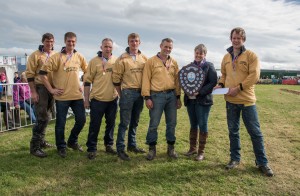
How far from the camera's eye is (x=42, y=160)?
5391mm

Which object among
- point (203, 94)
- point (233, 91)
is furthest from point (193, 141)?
point (233, 91)

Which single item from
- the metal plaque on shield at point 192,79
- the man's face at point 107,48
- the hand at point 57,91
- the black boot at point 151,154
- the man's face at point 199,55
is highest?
the man's face at point 107,48

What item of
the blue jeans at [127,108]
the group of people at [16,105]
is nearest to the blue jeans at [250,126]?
the blue jeans at [127,108]

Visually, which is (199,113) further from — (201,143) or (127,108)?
(127,108)

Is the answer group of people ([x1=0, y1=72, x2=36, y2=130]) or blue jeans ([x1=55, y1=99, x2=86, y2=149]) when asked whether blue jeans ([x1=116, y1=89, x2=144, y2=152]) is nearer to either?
blue jeans ([x1=55, y1=99, x2=86, y2=149])

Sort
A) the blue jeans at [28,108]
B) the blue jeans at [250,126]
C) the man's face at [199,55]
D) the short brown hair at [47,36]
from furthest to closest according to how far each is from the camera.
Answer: the blue jeans at [28,108] → the short brown hair at [47,36] → the man's face at [199,55] → the blue jeans at [250,126]

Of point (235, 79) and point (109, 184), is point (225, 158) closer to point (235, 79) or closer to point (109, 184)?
point (235, 79)

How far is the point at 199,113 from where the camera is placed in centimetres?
539

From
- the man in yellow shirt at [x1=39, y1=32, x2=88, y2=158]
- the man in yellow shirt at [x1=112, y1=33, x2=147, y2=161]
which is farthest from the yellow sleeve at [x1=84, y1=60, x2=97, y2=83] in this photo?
the man in yellow shirt at [x1=112, y1=33, x2=147, y2=161]

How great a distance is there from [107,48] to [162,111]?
1.59 meters

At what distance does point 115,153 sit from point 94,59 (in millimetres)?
1936

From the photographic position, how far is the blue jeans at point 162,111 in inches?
208

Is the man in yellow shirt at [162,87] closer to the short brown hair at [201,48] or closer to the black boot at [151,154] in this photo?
the black boot at [151,154]

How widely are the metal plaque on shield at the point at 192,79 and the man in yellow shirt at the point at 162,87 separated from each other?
0.73ft
